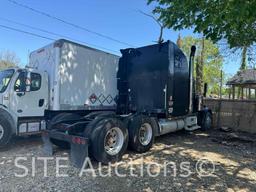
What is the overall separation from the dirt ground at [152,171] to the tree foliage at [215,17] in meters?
3.06

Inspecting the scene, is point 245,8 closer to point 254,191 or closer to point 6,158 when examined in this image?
point 254,191

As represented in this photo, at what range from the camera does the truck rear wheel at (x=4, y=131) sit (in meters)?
7.30

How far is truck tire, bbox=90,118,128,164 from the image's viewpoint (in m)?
6.04

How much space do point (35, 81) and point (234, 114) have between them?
30.8ft

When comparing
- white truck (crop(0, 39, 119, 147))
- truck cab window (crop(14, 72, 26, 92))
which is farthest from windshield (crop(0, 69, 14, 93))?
truck cab window (crop(14, 72, 26, 92))

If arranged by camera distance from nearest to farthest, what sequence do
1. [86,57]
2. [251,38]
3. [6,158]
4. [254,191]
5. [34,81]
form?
[254,191]
[6,158]
[251,38]
[34,81]
[86,57]

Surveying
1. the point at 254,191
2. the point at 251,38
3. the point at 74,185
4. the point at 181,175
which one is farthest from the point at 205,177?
Answer: the point at 251,38

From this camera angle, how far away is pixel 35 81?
→ 8.02 metres

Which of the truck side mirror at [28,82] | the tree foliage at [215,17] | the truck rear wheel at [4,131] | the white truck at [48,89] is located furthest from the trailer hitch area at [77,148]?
the tree foliage at [215,17]

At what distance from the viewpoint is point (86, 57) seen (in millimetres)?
8711

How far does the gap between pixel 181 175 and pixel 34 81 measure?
17.2ft

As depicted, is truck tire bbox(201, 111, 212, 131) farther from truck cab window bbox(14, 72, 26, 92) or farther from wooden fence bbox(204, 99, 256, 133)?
truck cab window bbox(14, 72, 26, 92)

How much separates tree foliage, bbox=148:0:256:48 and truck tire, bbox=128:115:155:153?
9.16 feet

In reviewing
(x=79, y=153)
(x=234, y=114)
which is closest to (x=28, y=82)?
(x=79, y=153)
